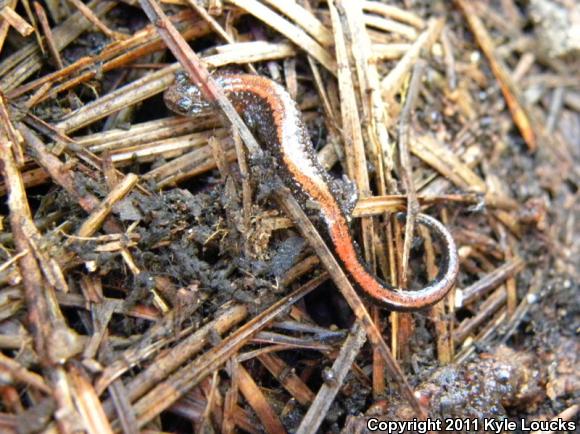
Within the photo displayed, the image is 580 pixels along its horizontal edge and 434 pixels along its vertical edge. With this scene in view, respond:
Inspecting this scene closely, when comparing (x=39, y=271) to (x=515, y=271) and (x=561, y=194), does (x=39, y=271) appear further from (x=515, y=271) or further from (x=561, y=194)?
(x=561, y=194)

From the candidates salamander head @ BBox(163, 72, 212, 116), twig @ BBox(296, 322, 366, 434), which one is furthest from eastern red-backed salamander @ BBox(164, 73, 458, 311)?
twig @ BBox(296, 322, 366, 434)

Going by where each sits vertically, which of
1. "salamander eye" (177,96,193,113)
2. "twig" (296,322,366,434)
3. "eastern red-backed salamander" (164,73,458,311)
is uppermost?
"salamander eye" (177,96,193,113)

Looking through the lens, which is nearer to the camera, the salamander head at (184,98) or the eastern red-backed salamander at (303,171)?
the eastern red-backed salamander at (303,171)

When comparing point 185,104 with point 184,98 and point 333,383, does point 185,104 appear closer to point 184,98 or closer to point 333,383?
point 184,98

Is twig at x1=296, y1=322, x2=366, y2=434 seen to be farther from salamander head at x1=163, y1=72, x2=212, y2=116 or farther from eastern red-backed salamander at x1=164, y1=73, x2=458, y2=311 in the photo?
salamander head at x1=163, y1=72, x2=212, y2=116

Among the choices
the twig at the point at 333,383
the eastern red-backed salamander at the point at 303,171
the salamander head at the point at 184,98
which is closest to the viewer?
the twig at the point at 333,383

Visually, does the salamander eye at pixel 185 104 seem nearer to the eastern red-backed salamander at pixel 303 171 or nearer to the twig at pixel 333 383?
the eastern red-backed salamander at pixel 303 171

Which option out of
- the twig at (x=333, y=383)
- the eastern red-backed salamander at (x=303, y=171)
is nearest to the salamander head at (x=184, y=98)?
the eastern red-backed salamander at (x=303, y=171)

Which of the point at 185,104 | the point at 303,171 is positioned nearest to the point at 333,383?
the point at 303,171
